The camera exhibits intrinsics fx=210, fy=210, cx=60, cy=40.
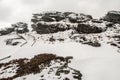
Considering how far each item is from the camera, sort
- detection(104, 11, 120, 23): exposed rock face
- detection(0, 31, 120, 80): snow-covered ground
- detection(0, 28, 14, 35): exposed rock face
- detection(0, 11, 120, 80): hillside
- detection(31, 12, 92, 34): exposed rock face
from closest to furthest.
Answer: detection(0, 31, 120, 80): snow-covered ground
detection(0, 11, 120, 80): hillside
detection(31, 12, 92, 34): exposed rock face
detection(104, 11, 120, 23): exposed rock face
detection(0, 28, 14, 35): exposed rock face

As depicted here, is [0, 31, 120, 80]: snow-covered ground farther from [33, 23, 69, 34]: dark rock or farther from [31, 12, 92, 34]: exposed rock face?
[31, 12, 92, 34]: exposed rock face

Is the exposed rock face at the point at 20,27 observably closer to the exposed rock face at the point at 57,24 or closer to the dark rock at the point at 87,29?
the exposed rock face at the point at 57,24

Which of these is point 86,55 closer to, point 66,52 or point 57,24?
point 66,52

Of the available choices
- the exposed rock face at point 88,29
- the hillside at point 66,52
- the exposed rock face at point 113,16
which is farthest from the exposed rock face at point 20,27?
the exposed rock face at point 113,16

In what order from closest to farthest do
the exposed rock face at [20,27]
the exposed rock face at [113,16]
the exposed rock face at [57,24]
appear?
1. the exposed rock face at [57,24]
2. the exposed rock face at [113,16]
3. the exposed rock face at [20,27]

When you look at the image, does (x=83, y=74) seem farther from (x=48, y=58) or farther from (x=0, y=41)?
(x=0, y=41)

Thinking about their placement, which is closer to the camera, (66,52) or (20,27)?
(66,52)

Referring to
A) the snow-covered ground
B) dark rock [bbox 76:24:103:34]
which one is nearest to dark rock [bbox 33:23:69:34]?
dark rock [bbox 76:24:103:34]

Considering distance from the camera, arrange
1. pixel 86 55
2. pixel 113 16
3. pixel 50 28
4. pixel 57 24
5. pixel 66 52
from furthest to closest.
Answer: pixel 113 16 → pixel 57 24 → pixel 50 28 → pixel 66 52 → pixel 86 55

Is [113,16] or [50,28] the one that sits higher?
[113,16]

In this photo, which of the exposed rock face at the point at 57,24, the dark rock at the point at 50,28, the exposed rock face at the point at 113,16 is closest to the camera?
the dark rock at the point at 50,28

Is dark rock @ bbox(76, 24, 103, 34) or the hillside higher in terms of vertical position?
dark rock @ bbox(76, 24, 103, 34)

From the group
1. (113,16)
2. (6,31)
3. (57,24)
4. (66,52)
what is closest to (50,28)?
(57,24)

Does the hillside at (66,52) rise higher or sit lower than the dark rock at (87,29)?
lower
